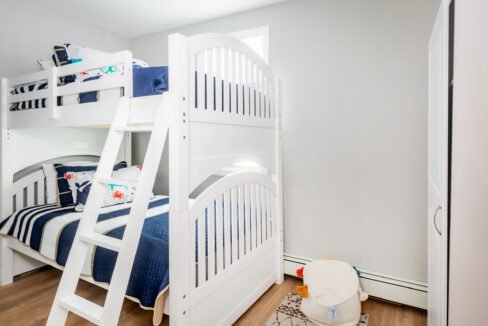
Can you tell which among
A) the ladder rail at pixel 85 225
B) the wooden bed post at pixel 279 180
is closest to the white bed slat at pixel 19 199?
the ladder rail at pixel 85 225

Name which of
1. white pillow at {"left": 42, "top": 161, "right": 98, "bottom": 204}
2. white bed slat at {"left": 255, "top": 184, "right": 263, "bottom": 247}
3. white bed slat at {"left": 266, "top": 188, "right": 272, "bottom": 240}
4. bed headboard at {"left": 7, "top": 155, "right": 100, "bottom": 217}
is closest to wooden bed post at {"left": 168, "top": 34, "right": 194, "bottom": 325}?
white bed slat at {"left": 255, "top": 184, "right": 263, "bottom": 247}

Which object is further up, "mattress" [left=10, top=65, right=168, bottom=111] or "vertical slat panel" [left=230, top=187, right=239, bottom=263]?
"mattress" [left=10, top=65, right=168, bottom=111]

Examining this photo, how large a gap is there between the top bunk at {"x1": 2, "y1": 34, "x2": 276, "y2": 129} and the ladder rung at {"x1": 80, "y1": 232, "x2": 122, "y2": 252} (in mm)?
640

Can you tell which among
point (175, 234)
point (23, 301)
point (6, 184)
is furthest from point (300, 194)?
point (6, 184)

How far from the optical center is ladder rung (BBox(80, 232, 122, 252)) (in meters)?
1.34

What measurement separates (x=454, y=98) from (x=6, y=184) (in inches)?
119

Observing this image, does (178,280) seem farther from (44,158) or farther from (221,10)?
(221,10)

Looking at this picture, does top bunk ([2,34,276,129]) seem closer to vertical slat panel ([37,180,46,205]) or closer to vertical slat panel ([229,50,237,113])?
vertical slat panel ([229,50,237,113])

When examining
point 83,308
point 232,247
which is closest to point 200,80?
point 232,247

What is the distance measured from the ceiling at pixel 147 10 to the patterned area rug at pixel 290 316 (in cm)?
244

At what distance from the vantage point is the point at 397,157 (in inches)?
81.1

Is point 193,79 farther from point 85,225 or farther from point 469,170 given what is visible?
point 469,170

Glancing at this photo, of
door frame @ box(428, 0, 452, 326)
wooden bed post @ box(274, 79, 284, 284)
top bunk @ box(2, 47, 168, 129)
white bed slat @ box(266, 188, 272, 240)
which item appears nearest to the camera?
door frame @ box(428, 0, 452, 326)

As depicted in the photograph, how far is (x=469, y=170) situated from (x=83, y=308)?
162 cm
